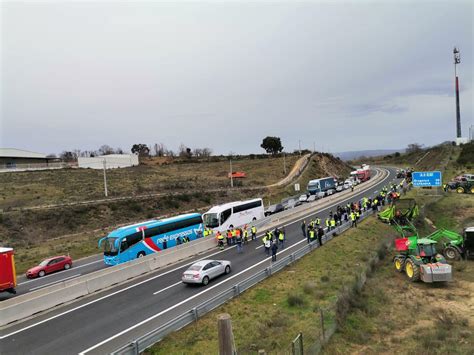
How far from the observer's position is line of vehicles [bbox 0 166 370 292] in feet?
84.9

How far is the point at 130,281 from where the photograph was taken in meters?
21.9

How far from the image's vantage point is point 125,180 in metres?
79.1

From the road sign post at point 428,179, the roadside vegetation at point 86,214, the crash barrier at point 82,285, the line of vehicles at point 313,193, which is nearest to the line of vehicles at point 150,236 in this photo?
the crash barrier at point 82,285

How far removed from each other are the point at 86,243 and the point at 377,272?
95.6 ft

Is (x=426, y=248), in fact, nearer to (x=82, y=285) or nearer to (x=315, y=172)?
(x=82, y=285)

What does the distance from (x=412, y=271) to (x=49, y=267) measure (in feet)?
84.5

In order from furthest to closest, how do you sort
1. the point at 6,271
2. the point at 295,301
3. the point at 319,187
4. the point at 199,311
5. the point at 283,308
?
the point at 319,187, the point at 6,271, the point at 295,301, the point at 283,308, the point at 199,311

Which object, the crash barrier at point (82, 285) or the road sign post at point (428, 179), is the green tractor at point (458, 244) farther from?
the road sign post at point (428, 179)

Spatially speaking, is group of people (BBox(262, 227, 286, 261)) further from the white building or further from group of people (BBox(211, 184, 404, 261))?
the white building

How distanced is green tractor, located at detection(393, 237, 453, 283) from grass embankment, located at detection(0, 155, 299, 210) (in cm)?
4781

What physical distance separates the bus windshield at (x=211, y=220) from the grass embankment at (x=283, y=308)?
40.4 feet

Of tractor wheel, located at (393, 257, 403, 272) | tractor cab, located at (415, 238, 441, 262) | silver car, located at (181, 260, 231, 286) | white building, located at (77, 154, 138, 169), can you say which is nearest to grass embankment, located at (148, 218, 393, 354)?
tractor wheel, located at (393, 257, 403, 272)

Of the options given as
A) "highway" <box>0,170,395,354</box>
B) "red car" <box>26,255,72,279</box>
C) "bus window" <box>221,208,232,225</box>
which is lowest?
"red car" <box>26,255,72,279</box>

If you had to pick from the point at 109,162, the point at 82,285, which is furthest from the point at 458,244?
the point at 109,162
